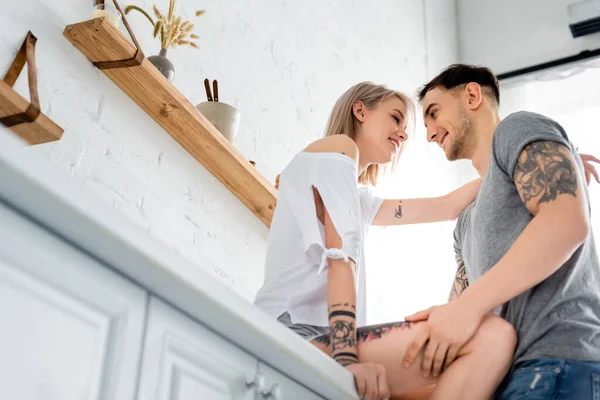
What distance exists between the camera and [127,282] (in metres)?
0.96

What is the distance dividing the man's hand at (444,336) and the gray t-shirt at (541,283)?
108 millimetres

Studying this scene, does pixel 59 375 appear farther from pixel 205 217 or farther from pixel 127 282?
pixel 205 217

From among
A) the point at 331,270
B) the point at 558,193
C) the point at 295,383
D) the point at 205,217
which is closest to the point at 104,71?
the point at 205,217

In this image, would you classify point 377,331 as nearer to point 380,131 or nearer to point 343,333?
point 343,333

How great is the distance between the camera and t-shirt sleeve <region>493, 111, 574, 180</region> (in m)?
1.44

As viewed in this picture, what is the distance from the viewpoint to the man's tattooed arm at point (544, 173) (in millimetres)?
1371

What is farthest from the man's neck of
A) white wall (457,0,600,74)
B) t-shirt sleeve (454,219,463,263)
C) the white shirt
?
white wall (457,0,600,74)

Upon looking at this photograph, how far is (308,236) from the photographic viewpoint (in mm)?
1543

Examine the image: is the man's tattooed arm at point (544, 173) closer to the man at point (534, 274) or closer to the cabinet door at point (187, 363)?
the man at point (534, 274)

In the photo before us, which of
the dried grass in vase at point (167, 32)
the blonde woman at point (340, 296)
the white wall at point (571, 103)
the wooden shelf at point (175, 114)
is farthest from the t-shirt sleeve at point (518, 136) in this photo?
the white wall at point (571, 103)

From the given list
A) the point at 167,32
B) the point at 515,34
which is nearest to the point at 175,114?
the point at 167,32

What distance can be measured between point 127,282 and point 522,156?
822 millimetres

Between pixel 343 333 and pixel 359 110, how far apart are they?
80 centimetres

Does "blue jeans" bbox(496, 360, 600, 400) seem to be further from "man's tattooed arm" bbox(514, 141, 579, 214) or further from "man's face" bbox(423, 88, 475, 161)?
"man's face" bbox(423, 88, 475, 161)
